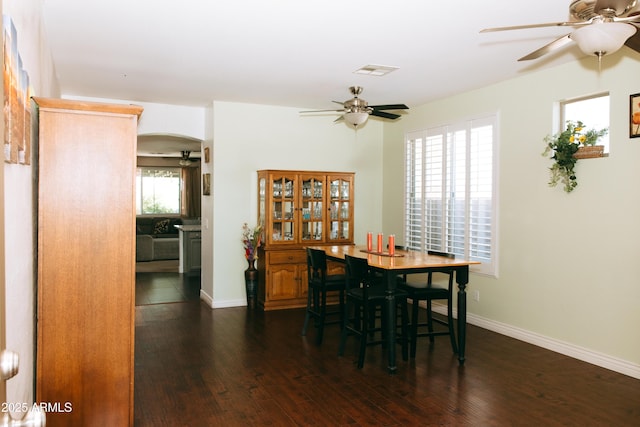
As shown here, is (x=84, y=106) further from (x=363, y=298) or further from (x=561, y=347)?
(x=561, y=347)

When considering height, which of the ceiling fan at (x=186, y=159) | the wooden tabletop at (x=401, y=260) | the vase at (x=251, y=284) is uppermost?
the ceiling fan at (x=186, y=159)

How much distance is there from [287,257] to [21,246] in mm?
4243

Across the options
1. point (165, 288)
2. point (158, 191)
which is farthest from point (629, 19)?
point (158, 191)

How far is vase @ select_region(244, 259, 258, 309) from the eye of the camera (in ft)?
20.8

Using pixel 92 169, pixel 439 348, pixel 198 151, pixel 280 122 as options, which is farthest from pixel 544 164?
pixel 198 151

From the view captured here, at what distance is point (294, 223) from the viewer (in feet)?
21.0

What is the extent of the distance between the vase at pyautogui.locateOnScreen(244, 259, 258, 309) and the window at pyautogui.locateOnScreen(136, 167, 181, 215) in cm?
746

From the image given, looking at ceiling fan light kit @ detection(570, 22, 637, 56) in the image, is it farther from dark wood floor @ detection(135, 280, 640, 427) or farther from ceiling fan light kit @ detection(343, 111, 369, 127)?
ceiling fan light kit @ detection(343, 111, 369, 127)

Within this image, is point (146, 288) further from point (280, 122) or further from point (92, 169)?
point (92, 169)

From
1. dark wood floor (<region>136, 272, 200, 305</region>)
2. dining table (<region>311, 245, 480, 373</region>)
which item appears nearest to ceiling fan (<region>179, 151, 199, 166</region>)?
dark wood floor (<region>136, 272, 200, 305</region>)

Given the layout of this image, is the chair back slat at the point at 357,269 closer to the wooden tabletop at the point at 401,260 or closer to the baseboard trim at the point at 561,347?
the wooden tabletop at the point at 401,260

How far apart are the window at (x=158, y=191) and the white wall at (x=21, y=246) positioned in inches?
412

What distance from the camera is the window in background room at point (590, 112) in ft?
14.1

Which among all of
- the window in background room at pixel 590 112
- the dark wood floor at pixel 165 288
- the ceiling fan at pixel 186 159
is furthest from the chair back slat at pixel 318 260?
the ceiling fan at pixel 186 159
